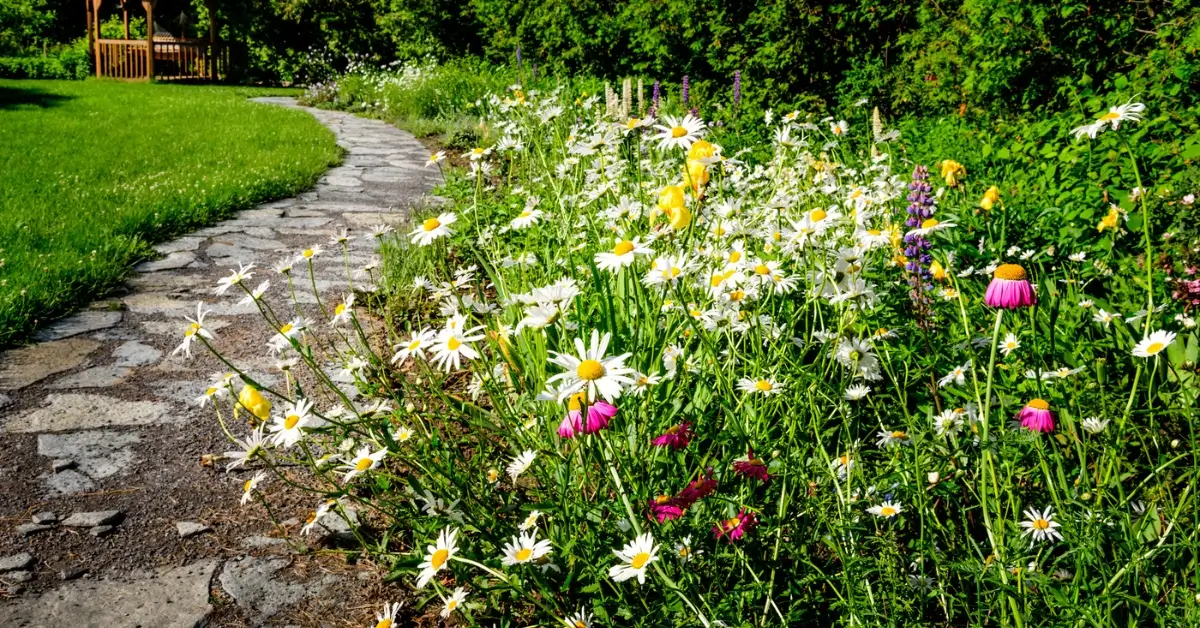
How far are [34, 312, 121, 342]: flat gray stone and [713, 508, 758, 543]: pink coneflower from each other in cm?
271

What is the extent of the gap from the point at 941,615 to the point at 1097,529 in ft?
1.71

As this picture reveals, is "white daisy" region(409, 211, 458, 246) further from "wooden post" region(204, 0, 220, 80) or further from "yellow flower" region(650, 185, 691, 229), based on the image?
"wooden post" region(204, 0, 220, 80)

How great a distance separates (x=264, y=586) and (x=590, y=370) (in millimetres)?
1057

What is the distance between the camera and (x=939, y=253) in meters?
2.10

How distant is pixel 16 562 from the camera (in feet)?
6.53

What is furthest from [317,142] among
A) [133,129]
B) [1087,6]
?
[1087,6]

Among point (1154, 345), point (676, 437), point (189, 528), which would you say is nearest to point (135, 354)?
point (189, 528)

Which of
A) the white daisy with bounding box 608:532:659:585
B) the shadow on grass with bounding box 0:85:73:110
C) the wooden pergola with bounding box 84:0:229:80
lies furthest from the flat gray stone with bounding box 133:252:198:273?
the wooden pergola with bounding box 84:0:229:80

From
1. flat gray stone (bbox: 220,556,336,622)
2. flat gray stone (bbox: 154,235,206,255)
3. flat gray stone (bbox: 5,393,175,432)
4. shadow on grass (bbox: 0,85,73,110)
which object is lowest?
flat gray stone (bbox: 220,556,336,622)

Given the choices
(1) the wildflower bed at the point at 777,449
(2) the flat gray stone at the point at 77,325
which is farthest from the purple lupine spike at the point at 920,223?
(2) the flat gray stone at the point at 77,325

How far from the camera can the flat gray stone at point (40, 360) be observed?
113 inches

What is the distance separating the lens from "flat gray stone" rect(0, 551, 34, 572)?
1.97 meters

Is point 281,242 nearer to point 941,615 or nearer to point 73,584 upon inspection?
point 73,584

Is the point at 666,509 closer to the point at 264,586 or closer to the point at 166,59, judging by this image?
the point at 264,586
